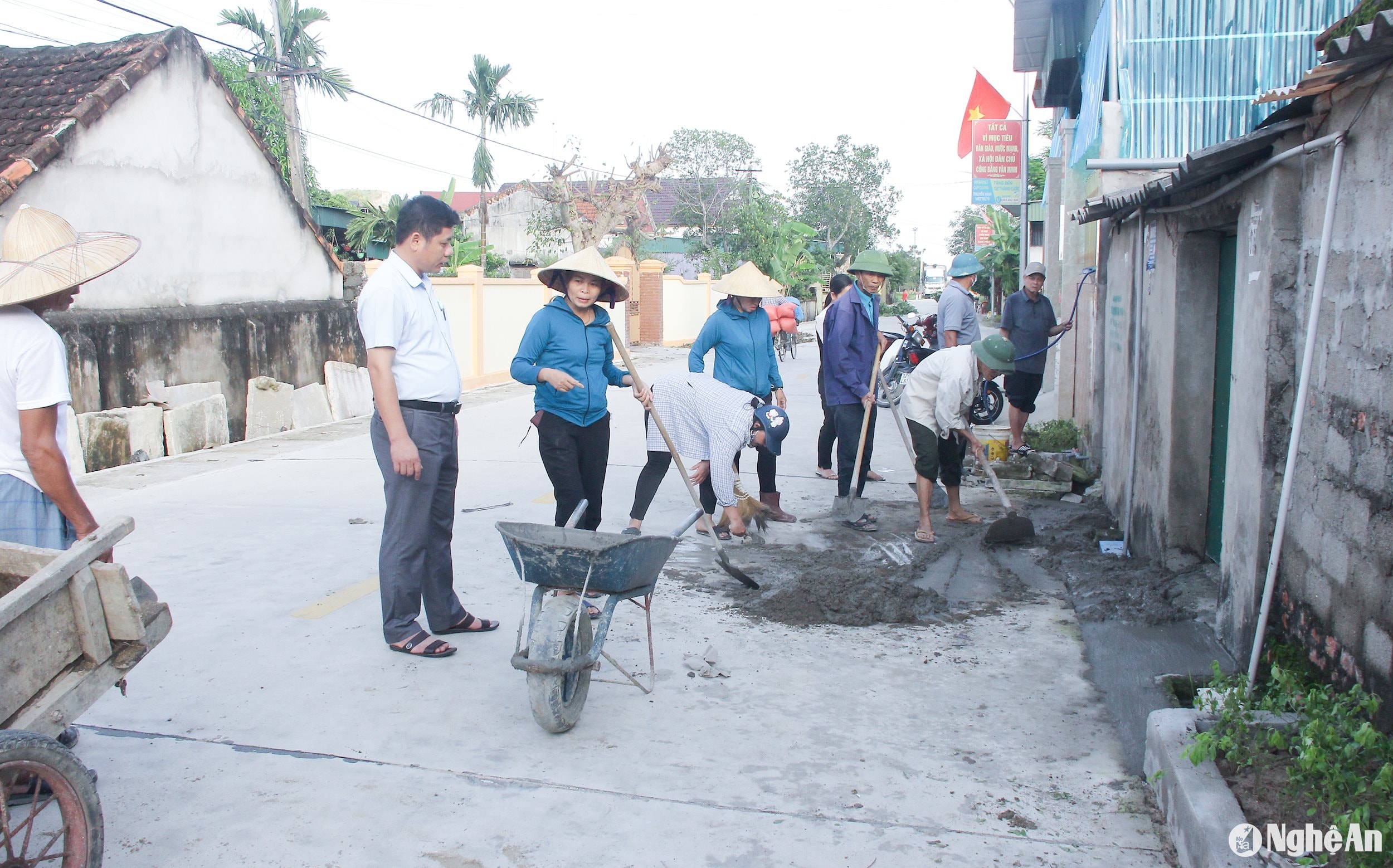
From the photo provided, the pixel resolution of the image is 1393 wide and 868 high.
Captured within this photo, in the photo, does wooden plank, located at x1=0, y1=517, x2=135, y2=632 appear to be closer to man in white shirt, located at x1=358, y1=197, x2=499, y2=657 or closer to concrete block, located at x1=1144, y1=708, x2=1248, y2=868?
man in white shirt, located at x1=358, y1=197, x2=499, y2=657

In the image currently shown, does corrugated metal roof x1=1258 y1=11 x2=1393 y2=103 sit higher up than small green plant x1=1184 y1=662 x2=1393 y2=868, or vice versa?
corrugated metal roof x1=1258 y1=11 x2=1393 y2=103

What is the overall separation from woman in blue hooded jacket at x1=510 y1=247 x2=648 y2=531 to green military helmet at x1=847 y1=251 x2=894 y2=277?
271cm

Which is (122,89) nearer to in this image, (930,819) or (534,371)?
(534,371)

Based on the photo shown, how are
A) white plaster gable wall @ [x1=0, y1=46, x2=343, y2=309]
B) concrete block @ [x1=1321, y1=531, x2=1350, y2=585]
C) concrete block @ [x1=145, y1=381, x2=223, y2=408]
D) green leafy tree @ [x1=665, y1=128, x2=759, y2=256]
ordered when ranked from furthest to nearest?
1. green leafy tree @ [x1=665, y1=128, x2=759, y2=256]
2. concrete block @ [x1=145, y1=381, x2=223, y2=408]
3. white plaster gable wall @ [x1=0, y1=46, x2=343, y2=309]
4. concrete block @ [x1=1321, y1=531, x2=1350, y2=585]

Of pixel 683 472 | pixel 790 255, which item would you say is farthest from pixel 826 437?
pixel 790 255

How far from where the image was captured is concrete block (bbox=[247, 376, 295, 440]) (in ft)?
40.6

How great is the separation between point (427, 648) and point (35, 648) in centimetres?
201

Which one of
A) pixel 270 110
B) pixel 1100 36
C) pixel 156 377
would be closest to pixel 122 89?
pixel 156 377

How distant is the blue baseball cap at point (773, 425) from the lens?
6.38 meters

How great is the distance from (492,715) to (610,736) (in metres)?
0.49

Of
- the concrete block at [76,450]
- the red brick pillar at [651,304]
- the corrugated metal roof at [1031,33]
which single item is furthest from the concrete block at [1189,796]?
the red brick pillar at [651,304]

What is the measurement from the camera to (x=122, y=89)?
1098 centimetres

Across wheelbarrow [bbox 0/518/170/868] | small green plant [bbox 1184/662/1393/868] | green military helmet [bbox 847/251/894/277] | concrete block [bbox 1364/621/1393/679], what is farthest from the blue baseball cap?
wheelbarrow [bbox 0/518/170/868]

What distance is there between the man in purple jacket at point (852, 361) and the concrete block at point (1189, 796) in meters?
3.96
